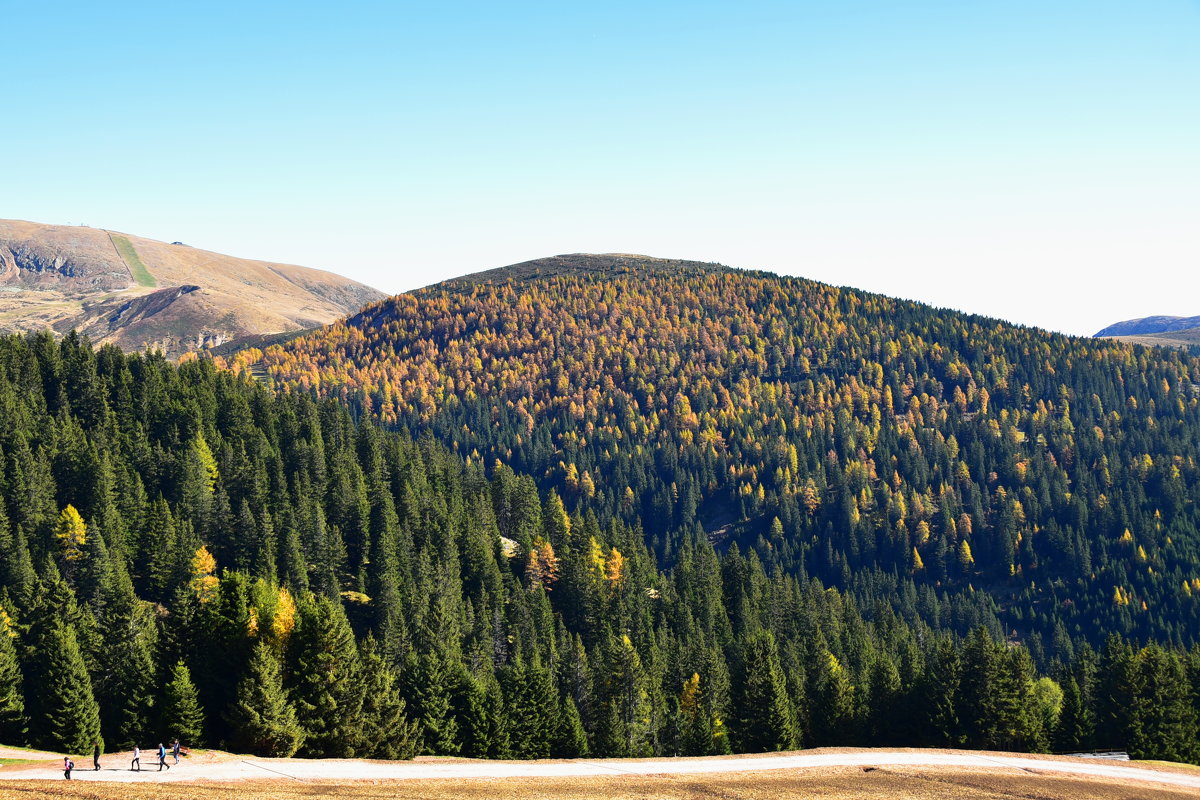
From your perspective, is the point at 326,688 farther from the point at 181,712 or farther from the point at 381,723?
the point at 181,712

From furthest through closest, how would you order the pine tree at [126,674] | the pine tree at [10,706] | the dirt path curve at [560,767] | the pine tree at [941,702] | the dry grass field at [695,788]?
1. the pine tree at [941,702]
2. the pine tree at [126,674]
3. the pine tree at [10,706]
4. the dirt path curve at [560,767]
5. the dry grass field at [695,788]

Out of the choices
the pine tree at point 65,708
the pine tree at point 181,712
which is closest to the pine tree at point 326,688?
the pine tree at point 181,712

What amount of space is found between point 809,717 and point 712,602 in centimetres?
4043

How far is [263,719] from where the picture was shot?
2351 inches

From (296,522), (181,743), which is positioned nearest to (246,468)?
(296,522)

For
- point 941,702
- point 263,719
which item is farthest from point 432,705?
point 941,702

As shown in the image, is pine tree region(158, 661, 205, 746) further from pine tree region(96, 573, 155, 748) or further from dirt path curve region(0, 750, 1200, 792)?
dirt path curve region(0, 750, 1200, 792)

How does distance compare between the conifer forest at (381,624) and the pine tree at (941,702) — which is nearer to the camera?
the conifer forest at (381,624)

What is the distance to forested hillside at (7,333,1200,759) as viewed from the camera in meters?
65.8

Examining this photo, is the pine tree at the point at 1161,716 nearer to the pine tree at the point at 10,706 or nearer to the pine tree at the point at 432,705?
the pine tree at the point at 432,705

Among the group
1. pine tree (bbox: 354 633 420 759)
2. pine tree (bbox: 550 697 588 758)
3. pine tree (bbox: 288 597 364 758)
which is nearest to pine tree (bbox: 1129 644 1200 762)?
pine tree (bbox: 550 697 588 758)

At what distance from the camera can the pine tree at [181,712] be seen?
6103 cm

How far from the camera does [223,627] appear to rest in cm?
6944

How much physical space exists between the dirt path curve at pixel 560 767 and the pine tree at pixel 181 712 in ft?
12.5
